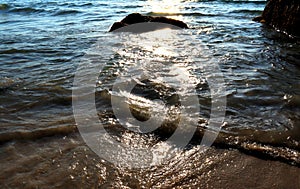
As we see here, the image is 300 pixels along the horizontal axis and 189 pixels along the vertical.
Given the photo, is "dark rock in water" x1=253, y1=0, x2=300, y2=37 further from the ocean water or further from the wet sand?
the wet sand

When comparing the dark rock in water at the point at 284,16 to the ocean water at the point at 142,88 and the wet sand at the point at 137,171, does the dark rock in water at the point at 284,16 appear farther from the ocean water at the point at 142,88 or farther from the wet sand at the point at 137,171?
the wet sand at the point at 137,171

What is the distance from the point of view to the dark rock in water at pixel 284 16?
6.80 meters

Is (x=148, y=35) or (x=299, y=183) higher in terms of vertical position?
(x=148, y=35)

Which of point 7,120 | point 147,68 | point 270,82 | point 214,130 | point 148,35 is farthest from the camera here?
point 148,35

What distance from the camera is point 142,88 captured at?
368 cm

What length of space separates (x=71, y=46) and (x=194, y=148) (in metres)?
4.36

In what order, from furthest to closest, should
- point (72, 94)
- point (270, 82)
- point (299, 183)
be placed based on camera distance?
point (270, 82) < point (72, 94) < point (299, 183)

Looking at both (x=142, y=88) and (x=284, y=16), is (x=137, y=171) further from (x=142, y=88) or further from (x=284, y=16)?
(x=284, y=16)

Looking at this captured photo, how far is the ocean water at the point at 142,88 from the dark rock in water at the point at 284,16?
373mm

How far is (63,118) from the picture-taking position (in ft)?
9.63

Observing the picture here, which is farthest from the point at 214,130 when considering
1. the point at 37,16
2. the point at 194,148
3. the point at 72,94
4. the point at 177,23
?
the point at 37,16

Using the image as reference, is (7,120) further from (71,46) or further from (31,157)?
(71,46)

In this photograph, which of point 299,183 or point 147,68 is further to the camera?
point 147,68

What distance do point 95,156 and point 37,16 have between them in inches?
397
